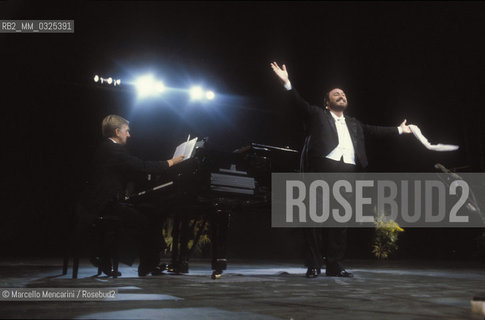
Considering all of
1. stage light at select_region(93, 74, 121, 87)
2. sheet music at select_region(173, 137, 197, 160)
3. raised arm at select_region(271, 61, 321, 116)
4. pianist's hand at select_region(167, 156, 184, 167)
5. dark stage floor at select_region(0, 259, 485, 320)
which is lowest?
dark stage floor at select_region(0, 259, 485, 320)

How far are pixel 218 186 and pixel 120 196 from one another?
1011 mm

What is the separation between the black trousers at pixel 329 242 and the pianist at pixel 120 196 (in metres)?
1.21

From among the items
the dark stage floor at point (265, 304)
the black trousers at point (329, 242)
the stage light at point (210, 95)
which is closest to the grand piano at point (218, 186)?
the black trousers at point (329, 242)

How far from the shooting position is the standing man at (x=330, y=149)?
11.7 ft

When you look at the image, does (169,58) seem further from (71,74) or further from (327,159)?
(327,159)

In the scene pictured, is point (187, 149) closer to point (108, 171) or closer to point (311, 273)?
point (108, 171)

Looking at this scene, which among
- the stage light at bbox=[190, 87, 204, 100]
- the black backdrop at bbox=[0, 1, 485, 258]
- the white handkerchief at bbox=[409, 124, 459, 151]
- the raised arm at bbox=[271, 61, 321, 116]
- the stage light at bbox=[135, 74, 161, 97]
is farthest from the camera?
the stage light at bbox=[190, 87, 204, 100]

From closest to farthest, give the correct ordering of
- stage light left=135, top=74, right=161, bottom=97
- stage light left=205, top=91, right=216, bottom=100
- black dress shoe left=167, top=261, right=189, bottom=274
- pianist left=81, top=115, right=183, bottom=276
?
pianist left=81, top=115, right=183, bottom=276
black dress shoe left=167, top=261, right=189, bottom=274
stage light left=135, top=74, right=161, bottom=97
stage light left=205, top=91, right=216, bottom=100

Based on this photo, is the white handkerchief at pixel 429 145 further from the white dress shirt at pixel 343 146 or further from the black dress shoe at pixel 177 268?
the black dress shoe at pixel 177 268

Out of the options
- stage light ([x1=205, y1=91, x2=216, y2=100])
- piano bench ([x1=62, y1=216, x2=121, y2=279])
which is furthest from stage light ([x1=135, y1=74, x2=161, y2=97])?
piano bench ([x1=62, y1=216, x2=121, y2=279])

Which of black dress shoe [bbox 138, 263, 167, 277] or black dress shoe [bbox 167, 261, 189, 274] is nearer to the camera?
black dress shoe [bbox 138, 263, 167, 277]

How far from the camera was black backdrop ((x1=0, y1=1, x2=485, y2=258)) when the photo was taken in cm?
641

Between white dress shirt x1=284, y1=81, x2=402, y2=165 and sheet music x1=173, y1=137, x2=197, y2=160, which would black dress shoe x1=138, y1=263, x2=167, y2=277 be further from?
white dress shirt x1=284, y1=81, x2=402, y2=165

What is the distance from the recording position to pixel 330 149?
3584 millimetres
